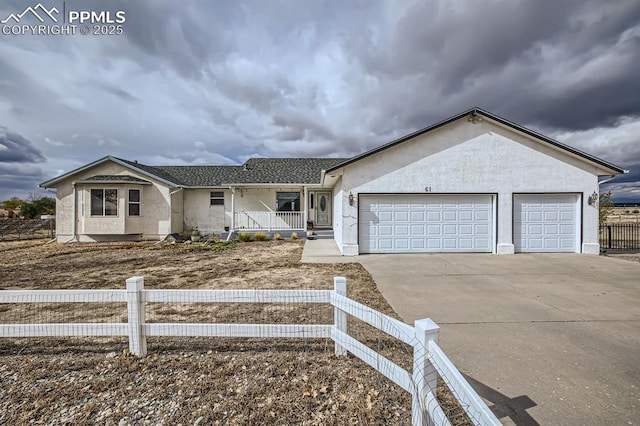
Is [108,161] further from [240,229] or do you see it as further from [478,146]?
[478,146]

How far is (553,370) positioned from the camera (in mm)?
3248

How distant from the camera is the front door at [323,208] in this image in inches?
735

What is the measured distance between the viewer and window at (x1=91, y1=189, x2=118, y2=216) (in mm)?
15375

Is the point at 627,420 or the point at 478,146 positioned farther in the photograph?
the point at 478,146

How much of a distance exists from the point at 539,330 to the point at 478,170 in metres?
8.16

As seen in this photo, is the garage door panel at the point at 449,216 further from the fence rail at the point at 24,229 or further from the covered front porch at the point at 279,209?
the fence rail at the point at 24,229

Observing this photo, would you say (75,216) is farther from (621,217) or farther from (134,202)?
(621,217)

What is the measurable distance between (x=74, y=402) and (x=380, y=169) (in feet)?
33.3

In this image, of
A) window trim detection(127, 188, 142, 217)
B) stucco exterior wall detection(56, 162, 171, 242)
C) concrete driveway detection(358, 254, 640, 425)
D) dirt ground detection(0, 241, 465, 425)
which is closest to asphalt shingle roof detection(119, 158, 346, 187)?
stucco exterior wall detection(56, 162, 171, 242)

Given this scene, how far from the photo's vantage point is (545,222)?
11.3 m

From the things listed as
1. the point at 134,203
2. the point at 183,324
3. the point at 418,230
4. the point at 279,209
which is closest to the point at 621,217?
the point at 418,230

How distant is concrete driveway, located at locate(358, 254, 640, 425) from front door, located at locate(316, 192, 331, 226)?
1014 centimetres

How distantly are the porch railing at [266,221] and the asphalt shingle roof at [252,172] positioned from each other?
6.21ft

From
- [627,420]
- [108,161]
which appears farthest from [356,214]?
[108,161]
